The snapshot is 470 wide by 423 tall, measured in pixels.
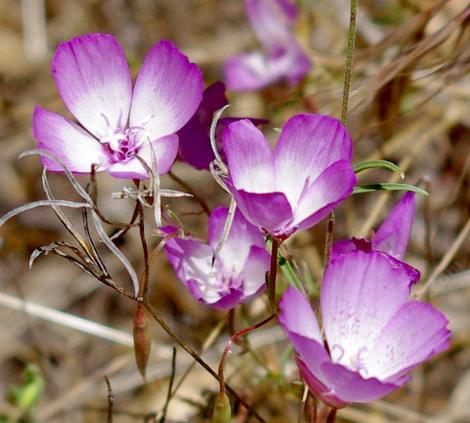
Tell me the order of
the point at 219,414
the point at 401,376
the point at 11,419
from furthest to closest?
the point at 11,419 → the point at 219,414 → the point at 401,376

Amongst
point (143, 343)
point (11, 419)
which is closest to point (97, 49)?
point (143, 343)

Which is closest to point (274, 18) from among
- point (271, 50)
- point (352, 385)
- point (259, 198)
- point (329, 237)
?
point (271, 50)

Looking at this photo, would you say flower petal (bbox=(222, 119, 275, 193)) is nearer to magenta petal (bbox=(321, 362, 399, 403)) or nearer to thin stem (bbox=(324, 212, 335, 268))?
thin stem (bbox=(324, 212, 335, 268))

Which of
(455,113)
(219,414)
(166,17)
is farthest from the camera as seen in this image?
(166,17)

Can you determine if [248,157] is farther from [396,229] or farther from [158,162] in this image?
[396,229]

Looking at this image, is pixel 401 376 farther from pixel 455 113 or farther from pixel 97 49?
pixel 455 113

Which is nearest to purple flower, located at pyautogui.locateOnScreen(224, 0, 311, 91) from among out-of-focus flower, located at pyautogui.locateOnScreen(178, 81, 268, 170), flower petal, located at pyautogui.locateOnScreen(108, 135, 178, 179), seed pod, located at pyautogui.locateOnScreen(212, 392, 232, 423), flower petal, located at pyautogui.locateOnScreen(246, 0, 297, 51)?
flower petal, located at pyautogui.locateOnScreen(246, 0, 297, 51)
